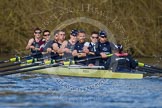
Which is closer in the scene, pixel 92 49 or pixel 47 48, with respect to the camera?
pixel 92 49

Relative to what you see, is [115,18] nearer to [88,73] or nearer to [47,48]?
[47,48]

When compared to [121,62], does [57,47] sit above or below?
above

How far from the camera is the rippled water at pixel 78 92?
12.4 meters

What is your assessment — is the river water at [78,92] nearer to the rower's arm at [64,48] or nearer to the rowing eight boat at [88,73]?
the rowing eight boat at [88,73]

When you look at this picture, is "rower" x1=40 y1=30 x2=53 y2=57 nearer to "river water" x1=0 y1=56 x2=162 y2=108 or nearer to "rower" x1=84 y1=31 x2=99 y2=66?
"rower" x1=84 y1=31 x2=99 y2=66

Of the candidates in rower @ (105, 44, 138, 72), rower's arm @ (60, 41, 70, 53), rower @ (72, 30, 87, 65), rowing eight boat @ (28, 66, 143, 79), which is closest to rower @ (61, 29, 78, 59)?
rower's arm @ (60, 41, 70, 53)

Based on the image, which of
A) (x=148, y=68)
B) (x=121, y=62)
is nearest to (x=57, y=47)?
(x=121, y=62)

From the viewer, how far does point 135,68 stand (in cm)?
1738

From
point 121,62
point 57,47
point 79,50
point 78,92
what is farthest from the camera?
point 57,47

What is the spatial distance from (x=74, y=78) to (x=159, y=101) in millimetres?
5510

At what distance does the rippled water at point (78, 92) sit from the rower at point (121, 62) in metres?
0.57

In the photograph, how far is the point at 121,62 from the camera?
1703 centimetres

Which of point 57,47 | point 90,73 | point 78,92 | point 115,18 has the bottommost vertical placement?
point 78,92

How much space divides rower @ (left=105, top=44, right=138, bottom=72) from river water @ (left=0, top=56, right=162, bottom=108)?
0.57 metres
